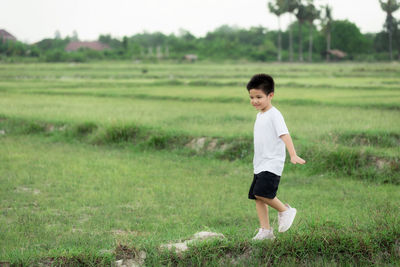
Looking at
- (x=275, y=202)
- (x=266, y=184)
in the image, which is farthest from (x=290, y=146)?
(x=275, y=202)

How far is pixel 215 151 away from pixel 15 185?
318cm

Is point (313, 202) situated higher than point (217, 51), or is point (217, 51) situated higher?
point (217, 51)

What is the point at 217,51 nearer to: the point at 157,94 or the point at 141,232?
the point at 157,94

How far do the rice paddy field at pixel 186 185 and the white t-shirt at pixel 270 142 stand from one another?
1.88ft

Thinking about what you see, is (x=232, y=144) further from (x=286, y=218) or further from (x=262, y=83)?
(x=262, y=83)

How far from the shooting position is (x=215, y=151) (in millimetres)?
7344

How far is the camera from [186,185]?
571cm

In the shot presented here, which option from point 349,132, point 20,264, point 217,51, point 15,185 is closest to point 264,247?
point 20,264

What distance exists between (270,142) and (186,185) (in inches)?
109

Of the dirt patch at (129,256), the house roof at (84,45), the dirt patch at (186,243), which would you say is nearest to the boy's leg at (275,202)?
the dirt patch at (186,243)

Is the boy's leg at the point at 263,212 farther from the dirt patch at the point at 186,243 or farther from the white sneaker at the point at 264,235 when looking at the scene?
the dirt patch at the point at 186,243

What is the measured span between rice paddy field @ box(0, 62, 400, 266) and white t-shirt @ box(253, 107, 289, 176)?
572 mm

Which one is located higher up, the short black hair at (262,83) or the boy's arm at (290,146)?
the short black hair at (262,83)

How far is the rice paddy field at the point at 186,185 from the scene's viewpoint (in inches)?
127
